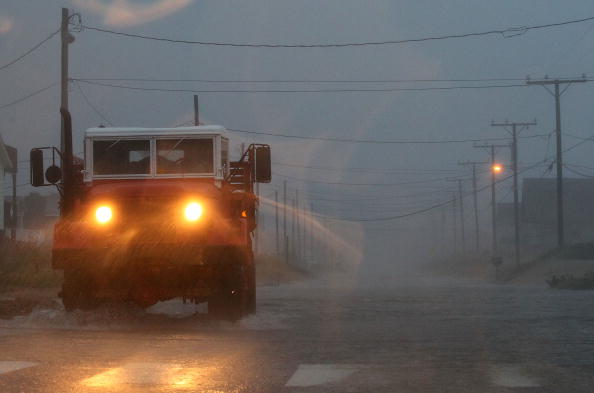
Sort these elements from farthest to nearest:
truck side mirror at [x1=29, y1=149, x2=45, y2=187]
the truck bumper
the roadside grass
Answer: the roadside grass < truck side mirror at [x1=29, y1=149, x2=45, y2=187] < the truck bumper

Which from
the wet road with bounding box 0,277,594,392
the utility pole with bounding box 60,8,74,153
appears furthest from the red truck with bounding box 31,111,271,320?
the utility pole with bounding box 60,8,74,153

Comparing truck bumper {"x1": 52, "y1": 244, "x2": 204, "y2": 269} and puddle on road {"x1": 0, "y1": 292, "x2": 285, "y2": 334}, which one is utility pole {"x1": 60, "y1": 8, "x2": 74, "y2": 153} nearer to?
puddle on road {"x1": 0, "y1": 292, "x2": 285, "y2": 334}

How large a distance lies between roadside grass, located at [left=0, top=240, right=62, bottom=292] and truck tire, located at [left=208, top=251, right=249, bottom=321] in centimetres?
996

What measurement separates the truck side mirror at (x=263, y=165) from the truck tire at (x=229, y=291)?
1.69m

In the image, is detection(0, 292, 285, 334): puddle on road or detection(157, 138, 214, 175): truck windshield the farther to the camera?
detection(157, 138, 214, 175): truck windshield

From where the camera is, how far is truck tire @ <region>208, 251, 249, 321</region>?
15352mm

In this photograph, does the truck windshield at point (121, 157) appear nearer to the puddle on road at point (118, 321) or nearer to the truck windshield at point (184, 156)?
the truck windshield at point (184, 156)

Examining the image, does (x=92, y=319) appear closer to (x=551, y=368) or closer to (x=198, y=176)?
(x=198, y=176)

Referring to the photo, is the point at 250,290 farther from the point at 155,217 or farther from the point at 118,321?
the point at 155,217

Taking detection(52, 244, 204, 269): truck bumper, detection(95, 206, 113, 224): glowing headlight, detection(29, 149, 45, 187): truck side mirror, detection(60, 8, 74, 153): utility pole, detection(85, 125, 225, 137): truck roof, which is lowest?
detection(52, 244, 204, 269): truck bumper

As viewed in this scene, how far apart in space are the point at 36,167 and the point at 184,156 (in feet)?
8.34

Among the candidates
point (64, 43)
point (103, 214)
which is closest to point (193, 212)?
point (103, 214)

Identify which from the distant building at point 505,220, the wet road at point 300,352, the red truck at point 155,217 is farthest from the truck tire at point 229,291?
the distant building at point 505,220

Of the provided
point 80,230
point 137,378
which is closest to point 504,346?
point 137,378
